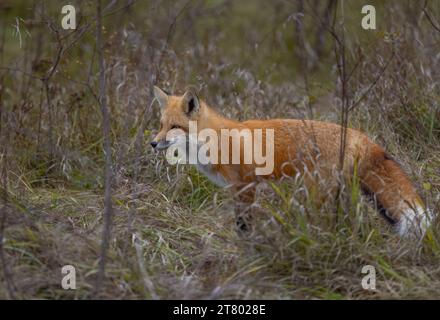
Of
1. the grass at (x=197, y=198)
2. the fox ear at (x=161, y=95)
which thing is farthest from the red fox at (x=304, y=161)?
the grass at (x=197, y=198)

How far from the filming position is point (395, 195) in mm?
5145

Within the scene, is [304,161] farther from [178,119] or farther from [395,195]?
[178,119]

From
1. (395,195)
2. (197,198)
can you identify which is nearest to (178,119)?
(197,198)

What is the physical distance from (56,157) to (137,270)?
2768mm

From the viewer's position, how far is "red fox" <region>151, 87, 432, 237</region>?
508cm

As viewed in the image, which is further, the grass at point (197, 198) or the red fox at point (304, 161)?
the red fox at point (304, 161)

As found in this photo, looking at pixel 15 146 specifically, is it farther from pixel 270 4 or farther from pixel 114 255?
pixel 270 4

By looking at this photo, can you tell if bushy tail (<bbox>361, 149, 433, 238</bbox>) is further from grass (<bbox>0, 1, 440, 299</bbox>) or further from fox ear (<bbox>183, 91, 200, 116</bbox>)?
fox ear (<bbox>183, 91, 200, 116</bbox>)

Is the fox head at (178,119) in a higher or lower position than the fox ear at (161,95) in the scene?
lower

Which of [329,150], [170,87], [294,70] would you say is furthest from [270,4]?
[329,150]

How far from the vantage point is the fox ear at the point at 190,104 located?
597 centimetres

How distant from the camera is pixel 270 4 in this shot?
1413cm

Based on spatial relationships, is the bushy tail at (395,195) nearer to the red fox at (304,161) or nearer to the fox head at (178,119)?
the red fox at (304,161)

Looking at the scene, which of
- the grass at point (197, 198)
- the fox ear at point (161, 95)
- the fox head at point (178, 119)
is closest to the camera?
the grass at point (197, 198)
